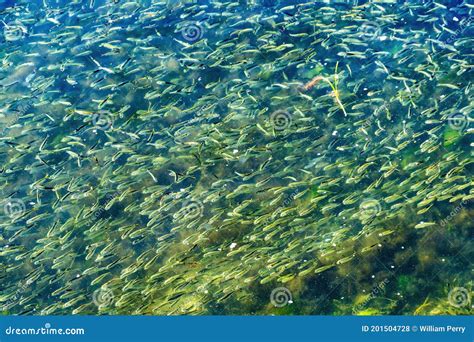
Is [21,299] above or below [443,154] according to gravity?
below

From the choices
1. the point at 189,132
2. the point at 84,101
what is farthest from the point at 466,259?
the point at 84,101

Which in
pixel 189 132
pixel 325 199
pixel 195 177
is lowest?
pixel 325 199

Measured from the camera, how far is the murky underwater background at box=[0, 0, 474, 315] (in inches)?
141

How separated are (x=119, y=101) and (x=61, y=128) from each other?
1.60ft

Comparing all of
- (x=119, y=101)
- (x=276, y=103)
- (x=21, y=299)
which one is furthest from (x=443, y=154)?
(x=21, y=299)

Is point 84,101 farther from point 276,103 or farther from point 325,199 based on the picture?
point 325,199

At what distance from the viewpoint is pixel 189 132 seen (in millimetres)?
3592

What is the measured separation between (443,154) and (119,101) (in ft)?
8.15

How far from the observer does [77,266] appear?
3621 millimetres

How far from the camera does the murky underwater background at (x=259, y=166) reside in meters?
3.58

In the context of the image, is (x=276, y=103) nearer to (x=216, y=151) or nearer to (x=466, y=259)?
(x=216, y=151)

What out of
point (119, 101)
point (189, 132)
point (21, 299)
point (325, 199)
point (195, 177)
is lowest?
point (21, 299)

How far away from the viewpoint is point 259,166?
3.60 meters

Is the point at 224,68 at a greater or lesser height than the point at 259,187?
greater
